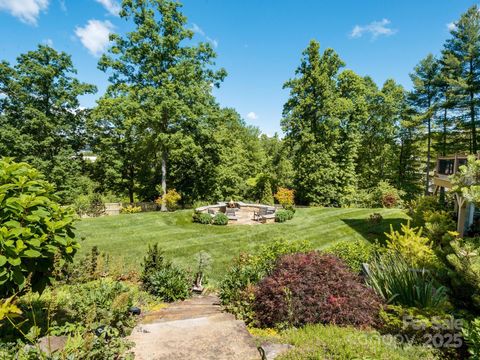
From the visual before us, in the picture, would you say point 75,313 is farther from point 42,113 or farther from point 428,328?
point 42,113

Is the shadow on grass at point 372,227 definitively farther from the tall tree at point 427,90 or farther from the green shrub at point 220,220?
the tall tree at point 427,90

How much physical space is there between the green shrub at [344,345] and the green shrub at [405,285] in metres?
1.04

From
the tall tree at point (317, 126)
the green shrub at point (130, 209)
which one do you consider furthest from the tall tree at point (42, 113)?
the tall tree at point (317, 126)

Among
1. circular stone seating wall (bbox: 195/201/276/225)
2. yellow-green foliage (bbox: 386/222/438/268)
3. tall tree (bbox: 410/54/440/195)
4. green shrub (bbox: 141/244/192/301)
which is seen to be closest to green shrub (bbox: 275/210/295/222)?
circular stone seating wall (bbox: 195/201/276/225)

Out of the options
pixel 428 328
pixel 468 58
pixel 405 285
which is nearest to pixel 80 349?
pixel 428 328

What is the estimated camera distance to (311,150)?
1024 inches

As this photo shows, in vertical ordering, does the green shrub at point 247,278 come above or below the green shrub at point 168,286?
above

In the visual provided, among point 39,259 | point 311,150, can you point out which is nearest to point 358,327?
point 39,259

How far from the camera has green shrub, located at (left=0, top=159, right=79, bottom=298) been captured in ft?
10.1

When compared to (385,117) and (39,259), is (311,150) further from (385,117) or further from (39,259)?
(39,259)

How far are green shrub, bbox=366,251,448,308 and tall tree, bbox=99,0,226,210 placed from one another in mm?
17819

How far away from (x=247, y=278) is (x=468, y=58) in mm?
28738

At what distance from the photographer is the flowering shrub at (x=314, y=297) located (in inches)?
176

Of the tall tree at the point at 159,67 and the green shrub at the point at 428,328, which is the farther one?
the tall tree at the point at 159,67
